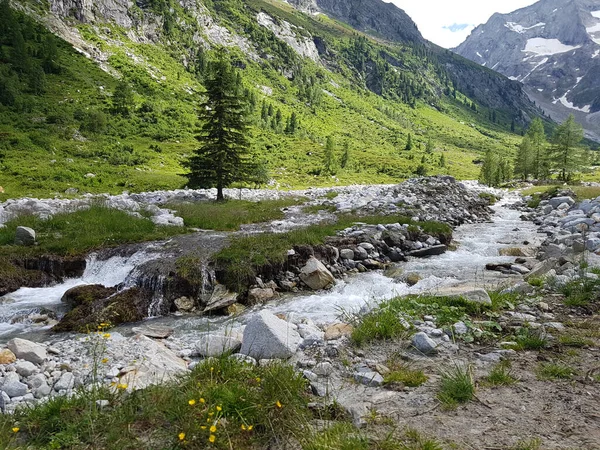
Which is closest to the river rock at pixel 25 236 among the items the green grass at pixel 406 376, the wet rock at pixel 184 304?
the wet rock at pixel 184 304

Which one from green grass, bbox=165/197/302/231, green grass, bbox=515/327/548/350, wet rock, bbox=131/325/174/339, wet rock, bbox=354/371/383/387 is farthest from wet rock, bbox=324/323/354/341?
green grass, bbox=165/197/302/231

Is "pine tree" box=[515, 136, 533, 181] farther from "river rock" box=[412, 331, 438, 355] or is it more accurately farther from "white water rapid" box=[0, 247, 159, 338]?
"river rock" box=[412, 331, 438, 355]

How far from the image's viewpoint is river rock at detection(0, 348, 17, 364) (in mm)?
5670

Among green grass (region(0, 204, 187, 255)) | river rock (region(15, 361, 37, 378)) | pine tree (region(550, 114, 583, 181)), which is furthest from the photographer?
pine tree (region(550, 114, 583, 181))

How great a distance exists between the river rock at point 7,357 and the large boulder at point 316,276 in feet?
29.4

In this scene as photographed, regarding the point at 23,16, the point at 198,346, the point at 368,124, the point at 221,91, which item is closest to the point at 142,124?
the point at 221,91

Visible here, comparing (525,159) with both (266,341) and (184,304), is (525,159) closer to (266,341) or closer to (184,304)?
(184,304)

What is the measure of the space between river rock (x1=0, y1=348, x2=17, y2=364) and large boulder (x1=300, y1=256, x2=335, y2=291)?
353 inches

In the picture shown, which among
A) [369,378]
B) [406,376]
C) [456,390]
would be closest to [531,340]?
[456,390]

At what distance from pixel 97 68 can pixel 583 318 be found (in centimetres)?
10479

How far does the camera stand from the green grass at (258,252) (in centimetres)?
1252

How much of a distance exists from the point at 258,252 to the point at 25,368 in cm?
887

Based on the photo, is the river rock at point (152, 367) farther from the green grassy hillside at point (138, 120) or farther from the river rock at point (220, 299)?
the green grassy hillside at point (138, 120)

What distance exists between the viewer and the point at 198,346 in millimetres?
6609
